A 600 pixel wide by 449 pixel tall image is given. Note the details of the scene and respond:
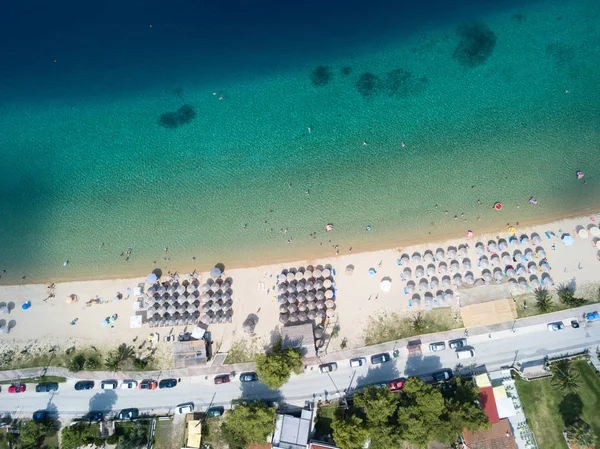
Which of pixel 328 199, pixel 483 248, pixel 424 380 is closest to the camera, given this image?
pixel 424 380

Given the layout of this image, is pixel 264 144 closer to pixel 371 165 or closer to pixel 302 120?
pixel 302 120

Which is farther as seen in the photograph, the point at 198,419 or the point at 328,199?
the point at 328,199

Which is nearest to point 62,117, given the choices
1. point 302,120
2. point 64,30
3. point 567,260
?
point 64,30

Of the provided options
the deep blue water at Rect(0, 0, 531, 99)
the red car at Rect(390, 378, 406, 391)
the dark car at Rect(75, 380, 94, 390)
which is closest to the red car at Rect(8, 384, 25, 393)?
the dark car at Rect(75, 380, 94, 390)

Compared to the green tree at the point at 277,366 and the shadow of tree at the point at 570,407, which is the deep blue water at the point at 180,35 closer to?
the green tree at the point at 277,366

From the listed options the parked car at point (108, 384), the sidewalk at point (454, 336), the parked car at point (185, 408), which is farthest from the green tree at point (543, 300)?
the parked car at point (108, 384)

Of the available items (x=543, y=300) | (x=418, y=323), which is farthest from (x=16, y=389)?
(x=543, y=300)
